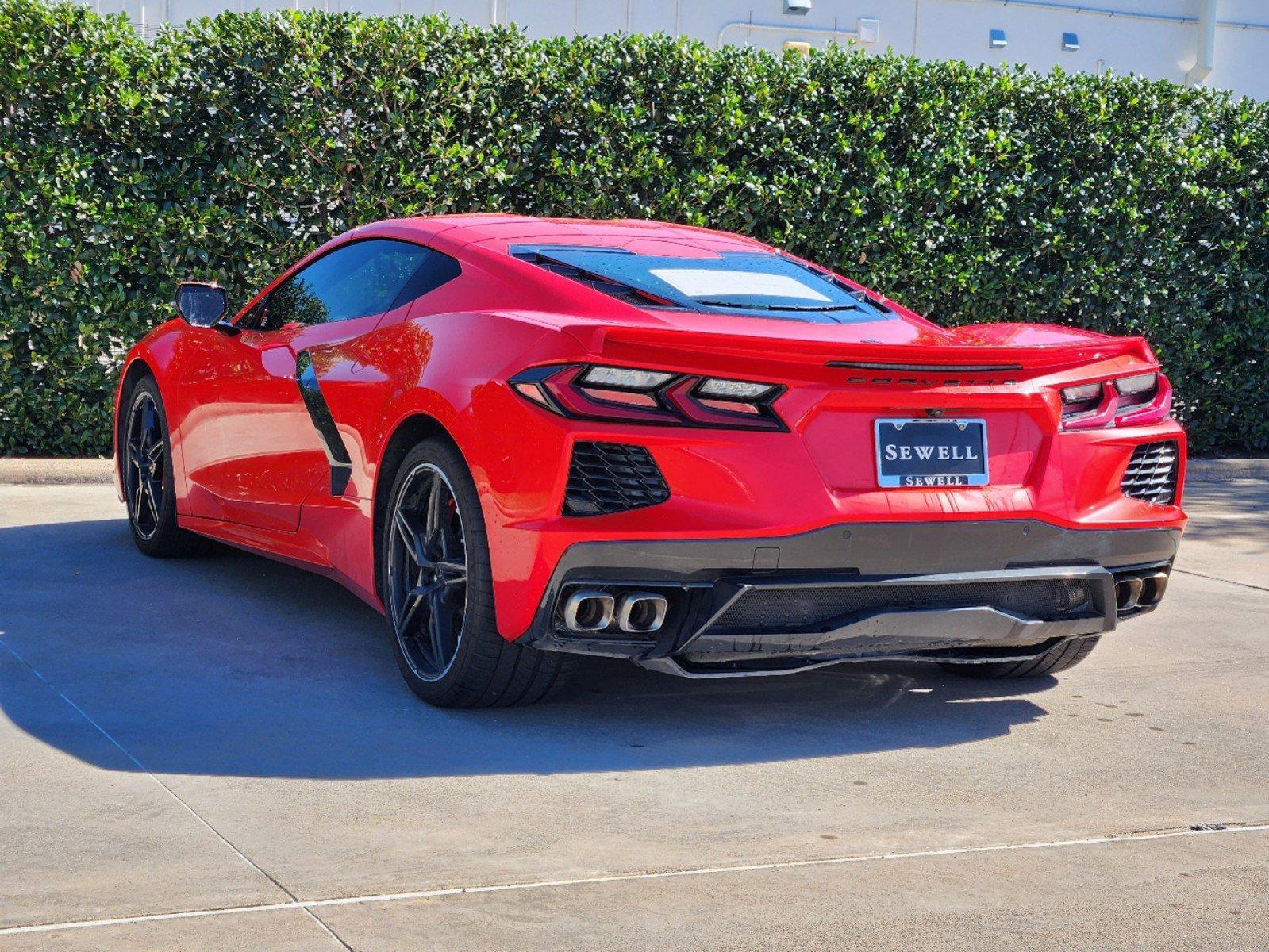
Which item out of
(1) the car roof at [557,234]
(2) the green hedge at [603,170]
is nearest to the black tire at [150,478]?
(1) the car roof at [557,234]

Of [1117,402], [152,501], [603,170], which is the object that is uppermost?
[603,170]

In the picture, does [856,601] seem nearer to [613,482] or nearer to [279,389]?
[613,482]

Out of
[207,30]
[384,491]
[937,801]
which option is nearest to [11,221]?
[207,30]

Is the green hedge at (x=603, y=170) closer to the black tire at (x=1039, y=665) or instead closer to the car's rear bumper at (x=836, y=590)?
the black tire at (x=1039, y=665)

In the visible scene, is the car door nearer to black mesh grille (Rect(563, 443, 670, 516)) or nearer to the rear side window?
the rear side window

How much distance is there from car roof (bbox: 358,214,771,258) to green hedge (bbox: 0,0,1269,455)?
4150 mm

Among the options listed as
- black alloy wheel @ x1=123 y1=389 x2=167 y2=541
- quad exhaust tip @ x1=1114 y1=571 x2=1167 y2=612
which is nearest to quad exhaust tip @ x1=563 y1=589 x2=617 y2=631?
quad exhaust tip @ x1=1114 y1=571 x2=1167 y2=612

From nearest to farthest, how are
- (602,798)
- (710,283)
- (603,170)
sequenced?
(602,798)
(710,283)
(603,170)

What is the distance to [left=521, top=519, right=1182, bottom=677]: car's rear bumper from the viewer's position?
421cm

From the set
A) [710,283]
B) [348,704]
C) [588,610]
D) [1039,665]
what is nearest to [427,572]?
[348,704]

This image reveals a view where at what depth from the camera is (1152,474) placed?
192 inches

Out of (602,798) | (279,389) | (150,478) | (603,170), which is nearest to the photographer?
(602,798)

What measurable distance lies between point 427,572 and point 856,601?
1254 millimetres

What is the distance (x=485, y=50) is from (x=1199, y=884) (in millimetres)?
7602
